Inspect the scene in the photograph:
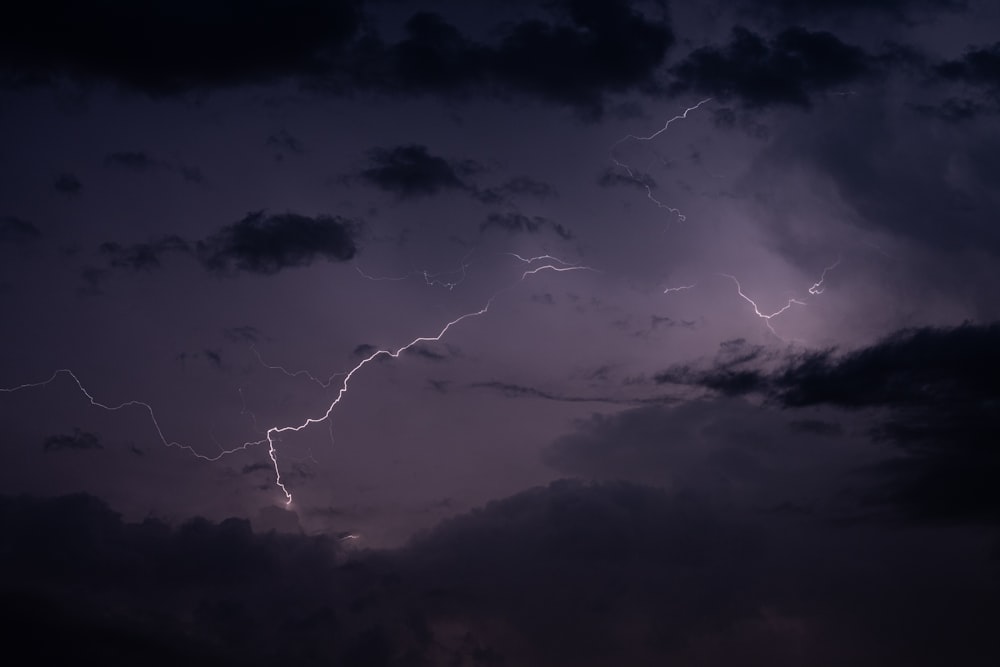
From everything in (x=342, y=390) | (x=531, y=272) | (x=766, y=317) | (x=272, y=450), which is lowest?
(x=272, y=450)

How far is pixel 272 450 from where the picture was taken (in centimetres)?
2542

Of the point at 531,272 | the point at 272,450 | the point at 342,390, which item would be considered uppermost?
the point at 531,272

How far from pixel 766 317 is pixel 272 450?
2150 centimetres

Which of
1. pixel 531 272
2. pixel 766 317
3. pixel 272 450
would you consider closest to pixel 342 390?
pixel 272 450

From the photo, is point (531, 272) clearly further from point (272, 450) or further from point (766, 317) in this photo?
point (272, 450)

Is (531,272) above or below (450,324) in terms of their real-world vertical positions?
above

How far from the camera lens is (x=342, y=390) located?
25344mm

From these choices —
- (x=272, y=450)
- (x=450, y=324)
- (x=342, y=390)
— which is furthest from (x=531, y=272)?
(x=272, y=450)

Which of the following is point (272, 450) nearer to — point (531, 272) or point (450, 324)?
point (450, 324)

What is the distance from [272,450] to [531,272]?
1325 centimetres

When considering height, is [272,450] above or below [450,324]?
below

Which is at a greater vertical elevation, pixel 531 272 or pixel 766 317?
pixel 531 272

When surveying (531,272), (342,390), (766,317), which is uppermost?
(531,272)

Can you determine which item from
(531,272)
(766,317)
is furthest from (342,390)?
(766,317)
